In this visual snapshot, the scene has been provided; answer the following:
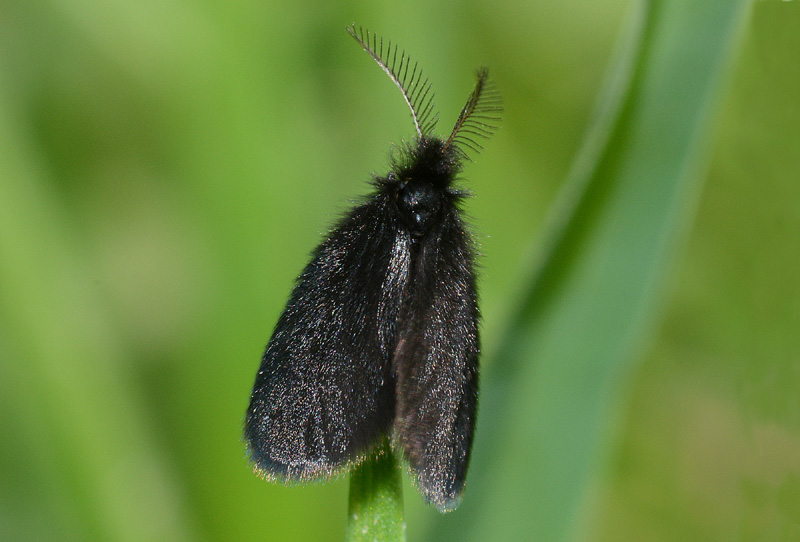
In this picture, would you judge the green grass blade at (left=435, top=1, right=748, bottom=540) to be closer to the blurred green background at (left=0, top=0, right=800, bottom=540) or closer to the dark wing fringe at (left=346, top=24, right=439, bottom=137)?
the blurred green background at (left=0, top=0, right=800, bottom=540)

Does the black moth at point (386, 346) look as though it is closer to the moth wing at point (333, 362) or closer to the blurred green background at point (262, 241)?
the moth wing at point (333, 362)

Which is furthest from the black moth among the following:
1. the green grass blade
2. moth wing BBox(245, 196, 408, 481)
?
the green grass blade

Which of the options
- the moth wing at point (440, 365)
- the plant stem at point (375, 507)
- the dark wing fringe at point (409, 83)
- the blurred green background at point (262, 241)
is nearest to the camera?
the plant stem at point (375, 507)

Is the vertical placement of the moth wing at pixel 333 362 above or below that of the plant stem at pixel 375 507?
above

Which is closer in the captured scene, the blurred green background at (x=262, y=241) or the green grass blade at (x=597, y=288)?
the green grass blade at (x=597, y=288)

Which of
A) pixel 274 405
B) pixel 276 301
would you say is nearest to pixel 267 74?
pixel 276 301

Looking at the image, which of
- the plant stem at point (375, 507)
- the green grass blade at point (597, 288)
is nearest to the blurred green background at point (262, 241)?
the green grass blade at point (597, 288)
